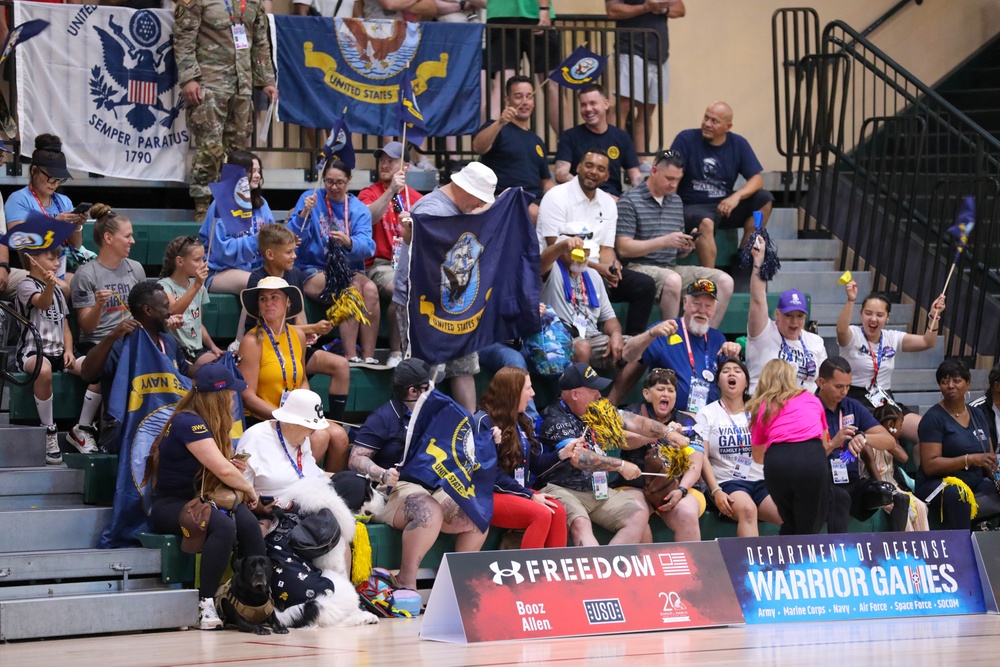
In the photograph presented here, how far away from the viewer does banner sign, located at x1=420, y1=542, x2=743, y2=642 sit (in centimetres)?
709

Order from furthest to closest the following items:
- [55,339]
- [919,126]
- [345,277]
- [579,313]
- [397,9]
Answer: [919,126]
[397,9]
[579,313]
[345,277]
[55,339]

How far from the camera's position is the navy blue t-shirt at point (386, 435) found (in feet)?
28.3

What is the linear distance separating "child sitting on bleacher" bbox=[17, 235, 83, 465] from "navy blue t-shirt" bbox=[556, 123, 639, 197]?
14.2 ft

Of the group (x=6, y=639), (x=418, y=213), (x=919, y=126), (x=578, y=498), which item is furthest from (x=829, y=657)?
(x=919, y=126)

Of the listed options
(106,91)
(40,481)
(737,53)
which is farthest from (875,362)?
(106,91)

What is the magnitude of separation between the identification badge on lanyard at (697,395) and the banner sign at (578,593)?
7.20ft

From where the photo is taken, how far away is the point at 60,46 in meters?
10.8

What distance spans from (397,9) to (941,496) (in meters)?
5.51

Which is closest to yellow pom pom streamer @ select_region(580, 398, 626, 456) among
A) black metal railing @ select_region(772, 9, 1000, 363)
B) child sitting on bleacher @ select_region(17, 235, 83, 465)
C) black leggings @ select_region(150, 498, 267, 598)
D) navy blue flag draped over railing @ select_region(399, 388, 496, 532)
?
navy blue flag draped over railing @ select_region(399, 388, 496, 532)

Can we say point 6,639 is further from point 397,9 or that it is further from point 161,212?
point 397,9

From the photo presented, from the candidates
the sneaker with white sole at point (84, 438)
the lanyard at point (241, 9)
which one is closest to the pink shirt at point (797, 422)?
the sneaker with white sole at point (84, 438)

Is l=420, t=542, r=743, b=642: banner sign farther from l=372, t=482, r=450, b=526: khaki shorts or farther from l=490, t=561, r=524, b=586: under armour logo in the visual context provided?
l=372, t=482, r=450, b=526: khaki shorts

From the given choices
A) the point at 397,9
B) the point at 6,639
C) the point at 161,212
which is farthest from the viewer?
the point at 397,9

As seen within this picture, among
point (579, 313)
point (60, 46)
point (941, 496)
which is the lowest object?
point (941, 496)
